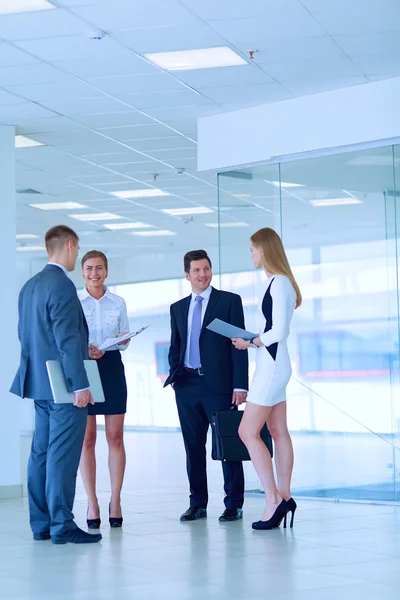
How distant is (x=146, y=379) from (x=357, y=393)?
43.2 ft

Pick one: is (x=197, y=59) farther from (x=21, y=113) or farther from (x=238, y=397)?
(x=238, y=397)

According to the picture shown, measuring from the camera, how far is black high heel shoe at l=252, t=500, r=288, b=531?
5699mm

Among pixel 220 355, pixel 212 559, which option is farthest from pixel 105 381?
pixel 212 559

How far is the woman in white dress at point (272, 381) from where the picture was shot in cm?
562

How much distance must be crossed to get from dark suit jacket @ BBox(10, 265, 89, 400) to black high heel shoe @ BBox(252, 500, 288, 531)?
1302mm

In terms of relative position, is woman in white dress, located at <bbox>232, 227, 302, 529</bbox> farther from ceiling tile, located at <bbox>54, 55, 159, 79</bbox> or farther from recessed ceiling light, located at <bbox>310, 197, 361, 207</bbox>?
recessed ceiling light, located at <bbox>310, 197, 361, 207</bbox>

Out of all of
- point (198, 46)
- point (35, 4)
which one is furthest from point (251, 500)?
point (35, 4)

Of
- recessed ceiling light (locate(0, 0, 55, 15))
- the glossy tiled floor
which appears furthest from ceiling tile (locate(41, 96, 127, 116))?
the glossy tiled floor

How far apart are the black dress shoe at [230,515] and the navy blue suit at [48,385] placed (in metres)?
1.18

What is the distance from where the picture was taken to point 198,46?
6.67m

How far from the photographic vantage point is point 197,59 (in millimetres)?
6957

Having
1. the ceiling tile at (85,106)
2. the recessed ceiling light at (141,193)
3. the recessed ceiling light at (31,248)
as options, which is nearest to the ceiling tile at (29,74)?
the ceiling tile at (85,106)

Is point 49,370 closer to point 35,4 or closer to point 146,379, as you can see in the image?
point 35,4

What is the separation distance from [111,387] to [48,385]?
760 millimetres
